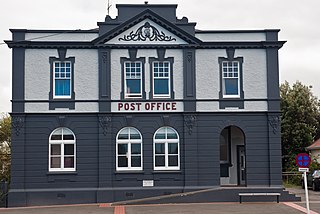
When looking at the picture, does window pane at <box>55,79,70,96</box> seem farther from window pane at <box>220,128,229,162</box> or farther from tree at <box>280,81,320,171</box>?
tree at <box>280,81,320,171</box>

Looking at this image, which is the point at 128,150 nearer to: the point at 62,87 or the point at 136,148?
the point at 136,148

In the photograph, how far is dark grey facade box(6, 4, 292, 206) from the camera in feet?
86.2

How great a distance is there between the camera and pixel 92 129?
26625mm

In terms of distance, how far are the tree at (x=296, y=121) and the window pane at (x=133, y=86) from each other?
22049mm

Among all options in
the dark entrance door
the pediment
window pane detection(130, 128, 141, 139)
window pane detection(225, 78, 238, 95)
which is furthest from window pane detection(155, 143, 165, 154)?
the pediment

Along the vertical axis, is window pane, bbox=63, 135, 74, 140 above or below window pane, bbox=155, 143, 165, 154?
above

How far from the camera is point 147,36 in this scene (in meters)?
27.2

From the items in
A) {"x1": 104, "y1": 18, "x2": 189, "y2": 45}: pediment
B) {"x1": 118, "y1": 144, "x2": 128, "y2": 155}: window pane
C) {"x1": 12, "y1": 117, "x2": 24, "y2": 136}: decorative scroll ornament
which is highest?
{"x1": 104, "y1": 18, "x2": 189, "y2": 45}: pediment

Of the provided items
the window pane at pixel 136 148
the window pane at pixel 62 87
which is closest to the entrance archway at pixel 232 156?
the window pane at pixel 136 148

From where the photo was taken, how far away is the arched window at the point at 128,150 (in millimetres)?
26719

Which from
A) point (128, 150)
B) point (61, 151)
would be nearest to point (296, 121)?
point (128, 150)

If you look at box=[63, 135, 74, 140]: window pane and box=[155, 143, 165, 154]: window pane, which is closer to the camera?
box=[63, 135, 74, 140]: window pane

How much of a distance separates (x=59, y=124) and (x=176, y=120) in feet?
19.2

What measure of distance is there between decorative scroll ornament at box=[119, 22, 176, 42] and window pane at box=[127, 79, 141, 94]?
2145 millimetres
